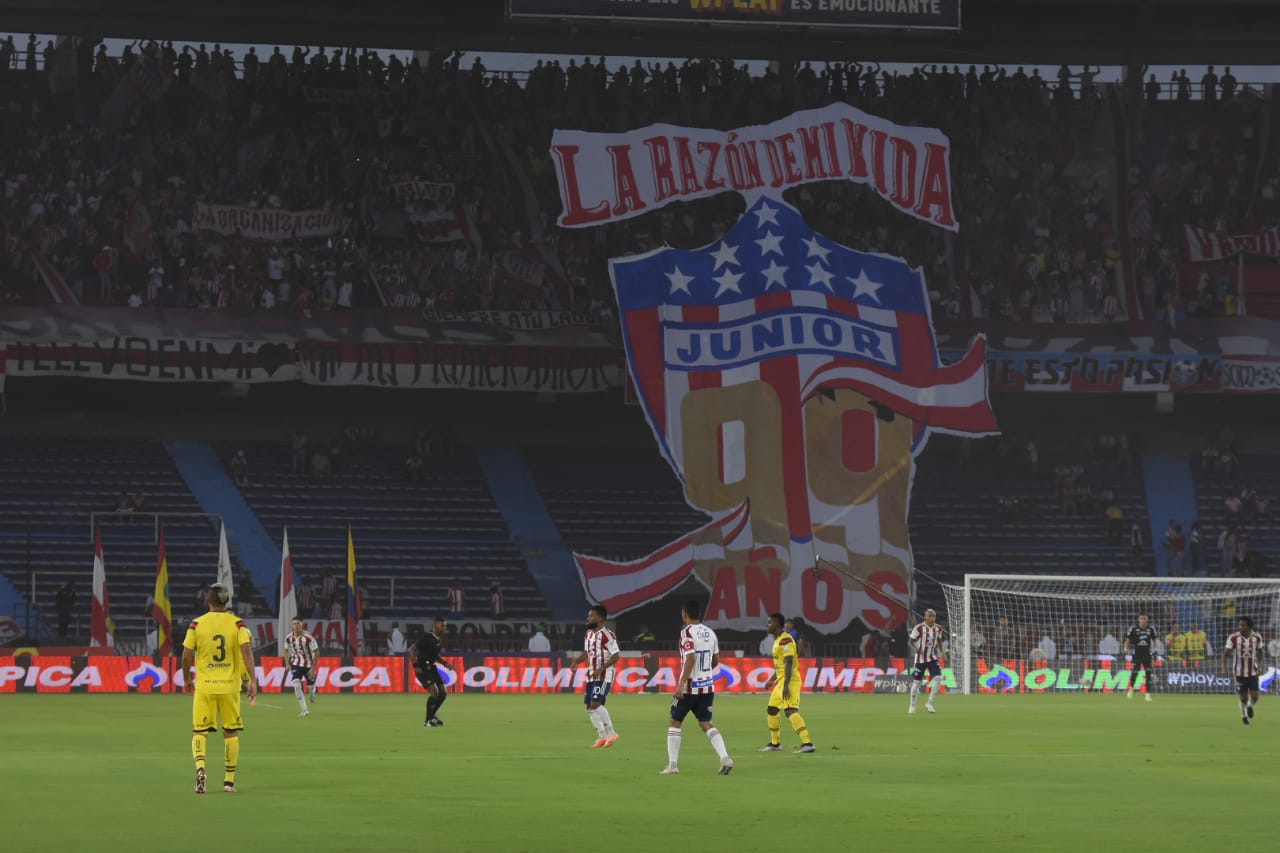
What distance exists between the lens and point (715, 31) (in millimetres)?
67438

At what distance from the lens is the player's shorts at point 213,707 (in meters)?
21.2

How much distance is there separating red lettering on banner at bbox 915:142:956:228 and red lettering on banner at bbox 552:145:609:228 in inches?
400

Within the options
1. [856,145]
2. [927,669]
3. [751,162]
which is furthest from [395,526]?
[927,669]

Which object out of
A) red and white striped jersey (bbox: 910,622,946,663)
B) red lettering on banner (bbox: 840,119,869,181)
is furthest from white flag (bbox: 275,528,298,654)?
red lettering on banner (bbox: 840,119,869,181)

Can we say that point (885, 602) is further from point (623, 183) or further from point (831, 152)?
point (623, 183)

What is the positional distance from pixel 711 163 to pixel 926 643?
23.0 m

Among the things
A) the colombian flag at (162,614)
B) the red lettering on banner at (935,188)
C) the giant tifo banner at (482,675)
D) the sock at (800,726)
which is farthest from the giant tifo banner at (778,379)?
the sock at (800,726)

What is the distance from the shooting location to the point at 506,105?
65.1m

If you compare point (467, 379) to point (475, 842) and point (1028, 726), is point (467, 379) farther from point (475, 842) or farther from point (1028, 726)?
point (475, 842)

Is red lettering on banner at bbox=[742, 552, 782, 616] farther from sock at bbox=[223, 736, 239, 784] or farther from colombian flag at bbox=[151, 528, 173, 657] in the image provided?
sock at bbox=[223, 736, 239, 784]

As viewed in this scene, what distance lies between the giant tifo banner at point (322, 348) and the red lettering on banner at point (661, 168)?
4675mm

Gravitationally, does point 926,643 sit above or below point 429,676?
above

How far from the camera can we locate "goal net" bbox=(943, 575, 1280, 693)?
56.2 m

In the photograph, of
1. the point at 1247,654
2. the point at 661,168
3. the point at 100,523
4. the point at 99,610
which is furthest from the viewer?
the point at 661,168
